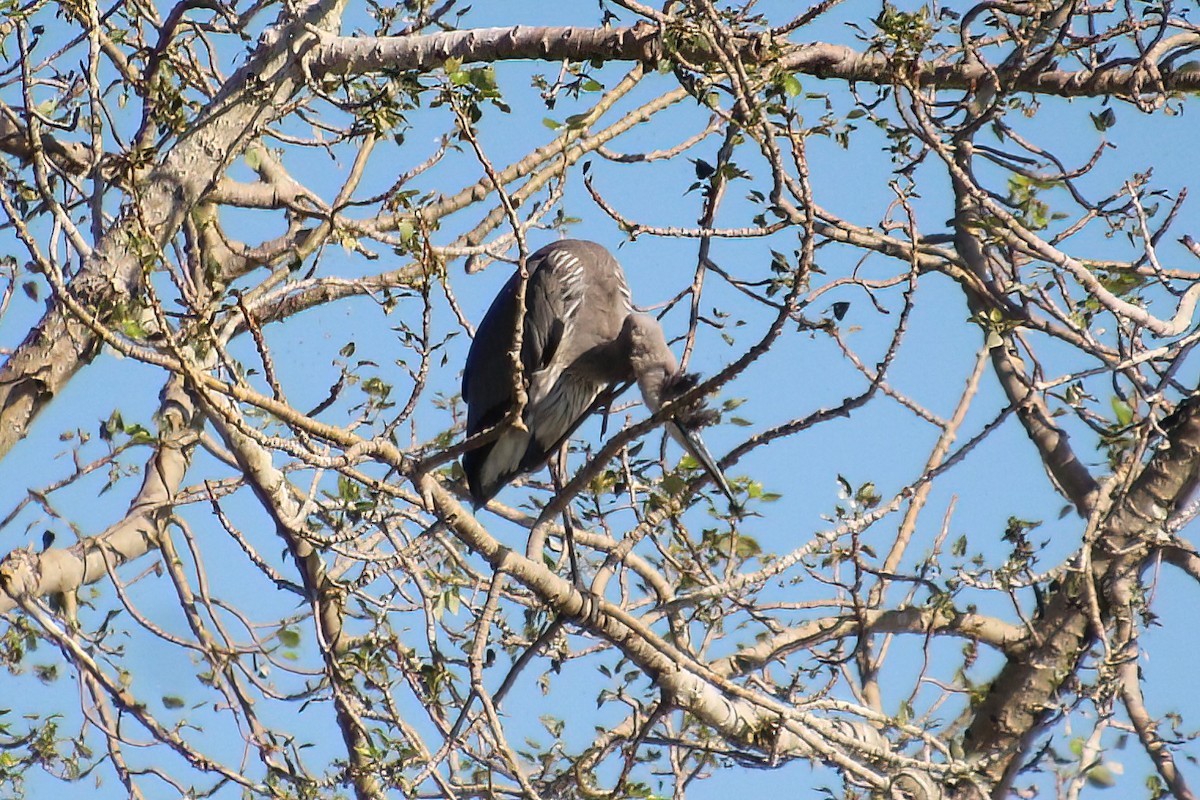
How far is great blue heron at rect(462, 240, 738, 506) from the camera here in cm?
502

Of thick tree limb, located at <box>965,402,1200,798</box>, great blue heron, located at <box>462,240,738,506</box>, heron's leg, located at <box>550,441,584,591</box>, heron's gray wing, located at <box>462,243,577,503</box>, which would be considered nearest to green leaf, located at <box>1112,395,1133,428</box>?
thick tree limb, located at <box>965,402,1200,798</box>

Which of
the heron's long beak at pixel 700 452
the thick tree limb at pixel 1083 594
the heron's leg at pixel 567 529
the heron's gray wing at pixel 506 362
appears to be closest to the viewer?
the heron's long beak at pixel 700 452

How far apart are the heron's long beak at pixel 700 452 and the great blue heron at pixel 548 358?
0.75 meters

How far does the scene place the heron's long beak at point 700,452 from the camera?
3779 mm

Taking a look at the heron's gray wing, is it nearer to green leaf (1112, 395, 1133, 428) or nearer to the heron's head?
the heron's head

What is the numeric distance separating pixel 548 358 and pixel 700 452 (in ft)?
4.07

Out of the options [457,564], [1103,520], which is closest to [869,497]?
[1103,520]

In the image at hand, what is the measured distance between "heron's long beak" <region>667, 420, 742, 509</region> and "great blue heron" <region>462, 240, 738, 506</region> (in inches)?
29.6

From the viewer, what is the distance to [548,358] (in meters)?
5.10

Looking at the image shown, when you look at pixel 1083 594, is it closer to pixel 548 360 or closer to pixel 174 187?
pixel 548 360

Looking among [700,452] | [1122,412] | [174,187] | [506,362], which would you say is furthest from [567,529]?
[1122,412]

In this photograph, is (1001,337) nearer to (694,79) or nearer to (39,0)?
(694,79)

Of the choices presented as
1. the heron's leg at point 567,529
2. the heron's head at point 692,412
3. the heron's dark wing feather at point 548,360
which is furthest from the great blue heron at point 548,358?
the heron's head at point 692,412

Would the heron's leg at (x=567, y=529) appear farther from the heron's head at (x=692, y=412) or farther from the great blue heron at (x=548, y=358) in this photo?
the heron's head at (x=692, y=412)
